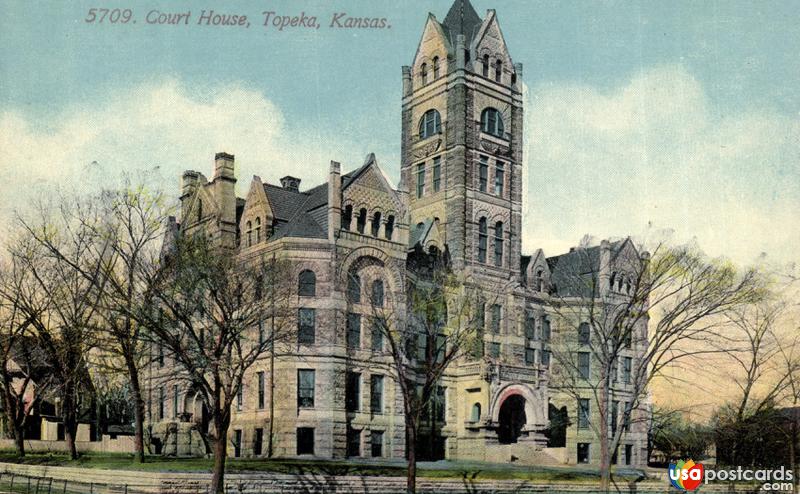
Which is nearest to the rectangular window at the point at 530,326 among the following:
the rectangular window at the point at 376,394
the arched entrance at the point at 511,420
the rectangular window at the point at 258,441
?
the arched entrance at the point at 511,420

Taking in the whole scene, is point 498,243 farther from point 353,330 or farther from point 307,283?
point 307,283

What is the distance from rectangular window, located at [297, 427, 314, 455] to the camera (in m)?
36.3

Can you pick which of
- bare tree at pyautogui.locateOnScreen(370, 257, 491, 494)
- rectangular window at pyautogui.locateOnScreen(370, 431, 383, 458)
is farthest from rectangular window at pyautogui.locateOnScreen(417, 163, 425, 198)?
rectangular window at pyautogui.locateOnScreen(370, 431, 383, 458)

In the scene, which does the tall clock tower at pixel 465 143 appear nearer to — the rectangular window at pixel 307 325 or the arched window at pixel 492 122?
the arched window at pixel 492 122

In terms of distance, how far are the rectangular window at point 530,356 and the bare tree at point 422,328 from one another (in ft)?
22.7

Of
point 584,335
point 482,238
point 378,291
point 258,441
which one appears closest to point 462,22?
point 482,238

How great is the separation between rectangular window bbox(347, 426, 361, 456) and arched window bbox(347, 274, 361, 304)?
551 cm

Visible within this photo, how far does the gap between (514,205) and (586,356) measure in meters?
9.94

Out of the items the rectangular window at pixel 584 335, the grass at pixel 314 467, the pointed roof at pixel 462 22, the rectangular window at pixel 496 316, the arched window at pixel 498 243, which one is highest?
the pointed roof at pixel 462 22

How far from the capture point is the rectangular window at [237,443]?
1489 inches

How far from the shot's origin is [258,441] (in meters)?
37.2

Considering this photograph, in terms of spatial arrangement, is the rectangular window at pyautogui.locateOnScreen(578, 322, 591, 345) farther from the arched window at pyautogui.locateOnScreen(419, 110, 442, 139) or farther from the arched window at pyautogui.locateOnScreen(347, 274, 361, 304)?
the arched window at pyautogui.locateOnScreen(347, 274, 361, 304)

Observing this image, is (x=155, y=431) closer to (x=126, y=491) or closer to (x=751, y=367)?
(x=126, y=491)

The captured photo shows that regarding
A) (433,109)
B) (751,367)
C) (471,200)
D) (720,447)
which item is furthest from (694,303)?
(433,109)
